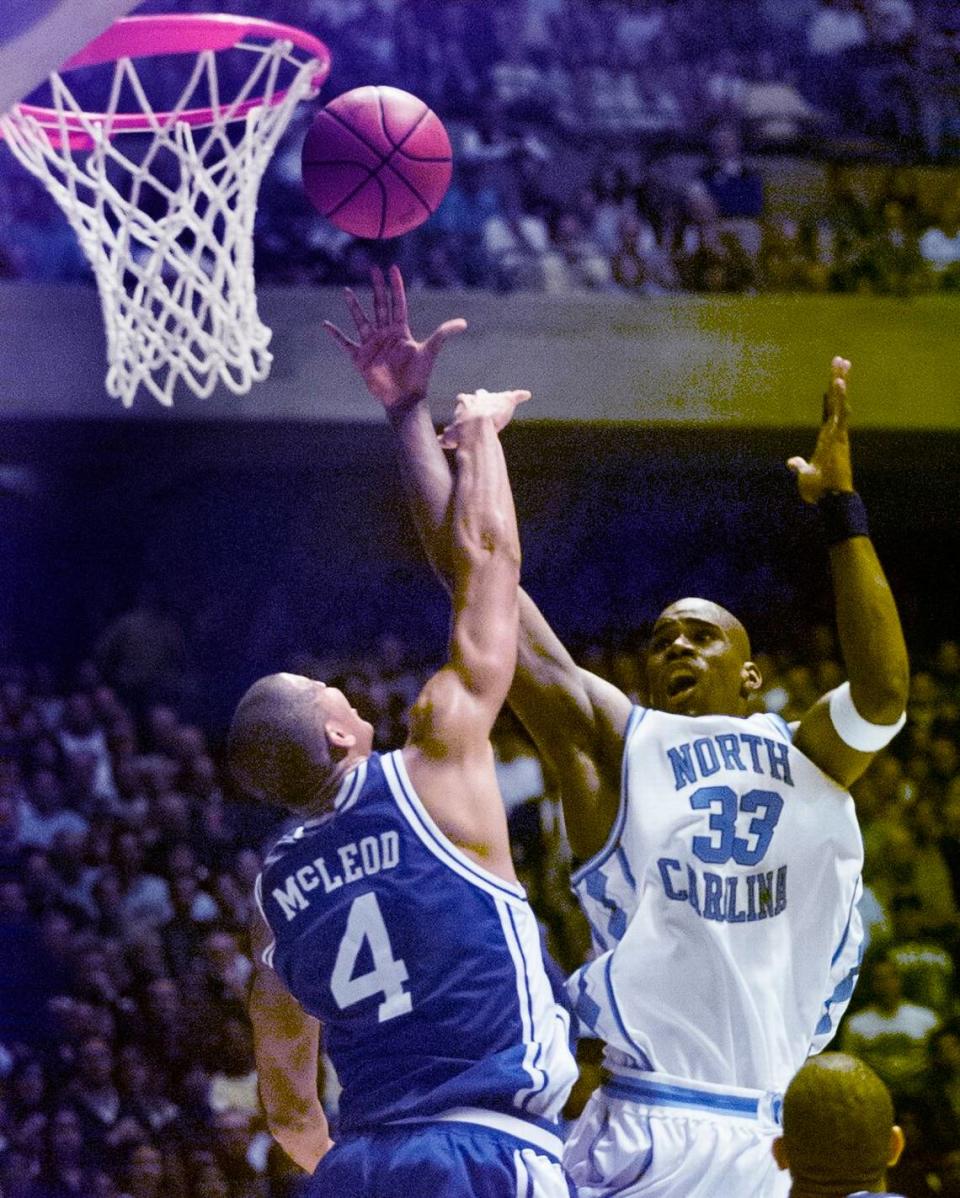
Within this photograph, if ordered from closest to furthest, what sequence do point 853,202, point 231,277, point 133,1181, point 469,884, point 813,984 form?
point 469,884, point 813,984, point 231,277, point 133,1181, point 853,202

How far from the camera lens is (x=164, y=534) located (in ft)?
36.4

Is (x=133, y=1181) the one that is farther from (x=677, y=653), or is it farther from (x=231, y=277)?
(x=677, y=653)

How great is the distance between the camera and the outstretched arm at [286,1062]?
3.45 meters

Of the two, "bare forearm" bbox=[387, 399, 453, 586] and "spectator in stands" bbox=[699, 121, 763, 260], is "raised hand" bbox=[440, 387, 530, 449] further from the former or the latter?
"spectator in stands" bbox=[699, 121, 763, 260]

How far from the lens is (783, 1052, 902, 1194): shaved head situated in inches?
88.0

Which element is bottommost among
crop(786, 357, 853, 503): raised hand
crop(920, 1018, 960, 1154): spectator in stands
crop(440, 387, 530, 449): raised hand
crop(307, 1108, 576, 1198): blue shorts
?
crop(920, 1018, 960, 1154): spectator in stands

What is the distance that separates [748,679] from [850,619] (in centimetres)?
41

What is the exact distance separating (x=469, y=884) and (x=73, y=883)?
5631 millimetres

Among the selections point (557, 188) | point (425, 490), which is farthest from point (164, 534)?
point (425, 490)

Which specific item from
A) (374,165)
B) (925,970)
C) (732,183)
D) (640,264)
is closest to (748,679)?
(374,165)

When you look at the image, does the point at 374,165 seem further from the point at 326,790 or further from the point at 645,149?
the point at 645,149

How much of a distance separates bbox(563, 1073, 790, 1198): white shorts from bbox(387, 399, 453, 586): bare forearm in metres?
1.11

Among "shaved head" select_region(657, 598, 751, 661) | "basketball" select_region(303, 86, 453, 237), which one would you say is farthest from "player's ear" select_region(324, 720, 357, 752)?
"basketball" select_region(303, 86, 453, 237)

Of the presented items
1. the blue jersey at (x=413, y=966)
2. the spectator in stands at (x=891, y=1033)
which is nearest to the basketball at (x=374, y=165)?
the blue jersey at (x=413, y=966)
